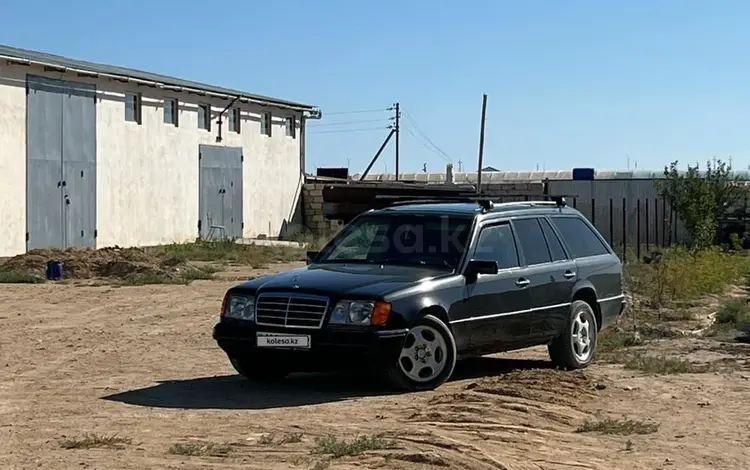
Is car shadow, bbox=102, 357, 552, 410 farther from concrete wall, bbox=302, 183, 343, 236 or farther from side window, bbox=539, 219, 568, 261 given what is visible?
concrete wall, bbox=302, 183, 343, 236

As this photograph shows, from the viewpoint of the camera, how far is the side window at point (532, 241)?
488 inches

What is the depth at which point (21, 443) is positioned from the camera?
8398mm

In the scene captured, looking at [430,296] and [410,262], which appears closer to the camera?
[430,296]

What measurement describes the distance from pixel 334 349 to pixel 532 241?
301 centimetres

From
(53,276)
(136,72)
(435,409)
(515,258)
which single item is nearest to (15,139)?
(53,276)

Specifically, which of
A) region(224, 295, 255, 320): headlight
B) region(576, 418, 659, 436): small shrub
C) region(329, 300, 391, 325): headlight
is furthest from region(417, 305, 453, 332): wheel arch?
region(576, 418, 659, 436): small shrub

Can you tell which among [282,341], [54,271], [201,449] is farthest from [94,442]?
[54,271]

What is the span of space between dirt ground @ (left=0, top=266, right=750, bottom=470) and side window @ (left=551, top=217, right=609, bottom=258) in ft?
4.11

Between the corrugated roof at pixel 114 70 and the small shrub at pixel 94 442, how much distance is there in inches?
892

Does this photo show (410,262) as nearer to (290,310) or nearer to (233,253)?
(290,310)

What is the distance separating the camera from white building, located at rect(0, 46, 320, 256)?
30.5m

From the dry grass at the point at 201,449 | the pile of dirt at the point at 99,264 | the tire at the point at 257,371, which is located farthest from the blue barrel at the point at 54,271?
the dry grass at the point at 201,449

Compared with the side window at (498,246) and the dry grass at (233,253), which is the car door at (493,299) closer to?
the side window at (498,246)

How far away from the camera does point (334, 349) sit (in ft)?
34.2
